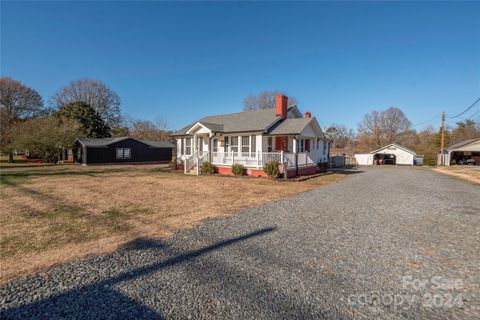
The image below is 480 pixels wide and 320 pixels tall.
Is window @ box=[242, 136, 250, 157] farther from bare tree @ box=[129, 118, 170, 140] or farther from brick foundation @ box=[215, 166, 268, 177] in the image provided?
bare tree @ box=[129, 118, 170, 140]

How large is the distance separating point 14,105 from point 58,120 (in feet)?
33.8

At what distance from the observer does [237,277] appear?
3234mm

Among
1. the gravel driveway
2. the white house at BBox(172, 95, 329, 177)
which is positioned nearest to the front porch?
the white house at BBox(172, 95, 329, 177)

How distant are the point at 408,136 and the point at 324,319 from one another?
209ft

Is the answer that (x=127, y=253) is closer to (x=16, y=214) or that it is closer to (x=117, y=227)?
(x=117, y=227)

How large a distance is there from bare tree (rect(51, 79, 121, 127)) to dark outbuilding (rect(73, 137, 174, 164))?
14.2 m

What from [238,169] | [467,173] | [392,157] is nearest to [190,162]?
[238,169]

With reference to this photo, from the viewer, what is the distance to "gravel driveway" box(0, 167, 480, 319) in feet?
8.50

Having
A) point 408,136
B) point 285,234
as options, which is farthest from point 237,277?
point 408,136

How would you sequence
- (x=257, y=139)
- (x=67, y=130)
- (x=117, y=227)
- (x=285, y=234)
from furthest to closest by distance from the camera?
(x=67, y=130) → (x=257, y=139) → (x=117, y=227) → (x=285, y=234)

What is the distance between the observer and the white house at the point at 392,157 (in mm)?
36062

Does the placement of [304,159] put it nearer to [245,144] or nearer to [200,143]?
[245,144]

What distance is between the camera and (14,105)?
36500 millimetres

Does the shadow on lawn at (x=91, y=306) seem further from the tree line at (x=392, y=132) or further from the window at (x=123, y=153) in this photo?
the tree line at (x=392, y=132)
